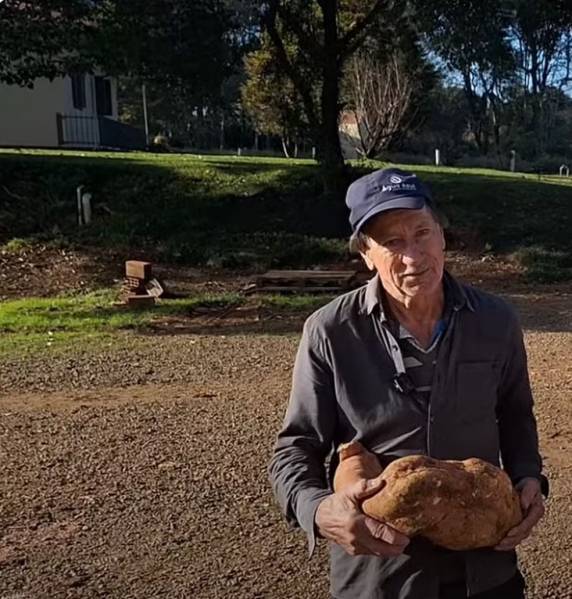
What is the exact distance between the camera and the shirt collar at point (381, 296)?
201 centimetres

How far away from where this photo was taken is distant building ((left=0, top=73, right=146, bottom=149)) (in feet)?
98.1

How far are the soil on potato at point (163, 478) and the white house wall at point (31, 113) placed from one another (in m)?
23.4

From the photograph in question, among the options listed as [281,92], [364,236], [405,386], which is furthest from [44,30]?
[405,386]

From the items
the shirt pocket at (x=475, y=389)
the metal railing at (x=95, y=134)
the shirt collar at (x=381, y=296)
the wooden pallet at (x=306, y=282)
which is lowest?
the wooden pallet at (x=306, y=282)

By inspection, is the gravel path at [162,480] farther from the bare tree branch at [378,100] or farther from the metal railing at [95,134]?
the bare tree branch at [378,100]

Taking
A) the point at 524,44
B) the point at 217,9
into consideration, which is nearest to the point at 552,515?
the point at 217,9

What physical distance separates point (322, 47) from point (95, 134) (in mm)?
16023

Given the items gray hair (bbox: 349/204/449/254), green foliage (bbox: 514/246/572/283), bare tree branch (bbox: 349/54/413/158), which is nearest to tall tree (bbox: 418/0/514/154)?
green foliage (bbox: 514/246/572/283)

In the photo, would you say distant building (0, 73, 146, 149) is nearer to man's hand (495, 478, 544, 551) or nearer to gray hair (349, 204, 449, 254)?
gray hair (349, 204, 449, 254)

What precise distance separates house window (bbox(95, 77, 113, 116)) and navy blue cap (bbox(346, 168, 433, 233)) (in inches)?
1282

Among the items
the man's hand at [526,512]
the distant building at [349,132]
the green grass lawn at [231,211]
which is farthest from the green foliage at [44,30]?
the distant building at [349,132]

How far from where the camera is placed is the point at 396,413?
1.95m

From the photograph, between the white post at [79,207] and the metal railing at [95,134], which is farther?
the metal railing at [95,134]

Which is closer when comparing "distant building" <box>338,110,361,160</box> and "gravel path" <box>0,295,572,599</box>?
"gravel path" <box>0,295,572,599</box>
